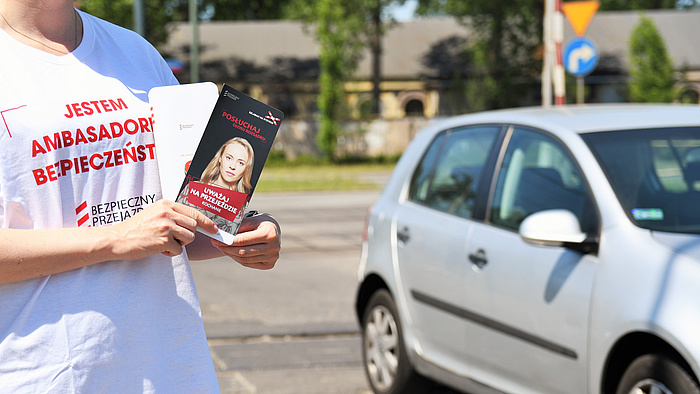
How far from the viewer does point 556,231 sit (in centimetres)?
368

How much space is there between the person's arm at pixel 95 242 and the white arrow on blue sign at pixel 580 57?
12816 mm

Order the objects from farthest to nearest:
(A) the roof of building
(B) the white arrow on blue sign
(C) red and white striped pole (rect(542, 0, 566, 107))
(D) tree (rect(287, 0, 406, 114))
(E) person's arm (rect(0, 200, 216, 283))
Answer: (A) the roof of building
(D) tree (rect(287, 0, 406, 114))
(B) the white arrow on blue sign
(C) red and white striped pole (rect(542, 0, 566, 107))
(E) person's arm (rect(0, 200, 216, 283))

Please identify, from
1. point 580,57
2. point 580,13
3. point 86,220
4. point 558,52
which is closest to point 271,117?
point 86,220

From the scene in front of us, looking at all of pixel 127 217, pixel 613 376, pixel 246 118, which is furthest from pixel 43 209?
pixel 613 376

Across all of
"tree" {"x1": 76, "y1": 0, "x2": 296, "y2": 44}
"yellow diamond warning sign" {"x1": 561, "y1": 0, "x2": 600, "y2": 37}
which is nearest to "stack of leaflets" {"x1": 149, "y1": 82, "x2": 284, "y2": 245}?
"yellow diamond warning sign" {"x1": 561, "y1": 0, "x2": 600, "y2": 37}

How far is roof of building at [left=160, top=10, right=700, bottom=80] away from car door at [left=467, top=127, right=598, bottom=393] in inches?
1515

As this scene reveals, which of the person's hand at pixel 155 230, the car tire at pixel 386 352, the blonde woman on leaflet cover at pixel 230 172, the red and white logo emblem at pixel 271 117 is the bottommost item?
the car tire at pixel 386 352

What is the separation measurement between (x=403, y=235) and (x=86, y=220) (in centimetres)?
327

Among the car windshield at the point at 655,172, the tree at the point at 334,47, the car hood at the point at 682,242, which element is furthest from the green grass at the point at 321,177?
the car hood at the point at 682,242

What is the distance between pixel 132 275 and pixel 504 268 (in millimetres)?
2520

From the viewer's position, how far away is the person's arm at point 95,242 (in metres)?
1.65

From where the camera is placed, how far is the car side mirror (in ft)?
11.9

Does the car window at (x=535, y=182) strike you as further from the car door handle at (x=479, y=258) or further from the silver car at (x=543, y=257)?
the car door handle at (x=479, y=258)

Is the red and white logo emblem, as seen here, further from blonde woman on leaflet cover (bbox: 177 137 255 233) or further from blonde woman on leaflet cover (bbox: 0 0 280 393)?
blonde woman on leaflet cover (bbox: 0 0 280 393)
